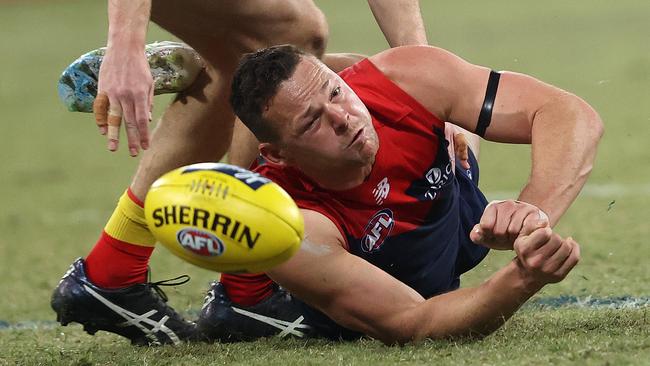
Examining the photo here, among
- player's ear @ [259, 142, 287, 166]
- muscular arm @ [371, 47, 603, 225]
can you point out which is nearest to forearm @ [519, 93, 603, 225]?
muscular arm @ [371, 47, 603, 225]

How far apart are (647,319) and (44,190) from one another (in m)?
5.24

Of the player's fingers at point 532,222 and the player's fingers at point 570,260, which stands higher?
the player's fingers at point 532,222

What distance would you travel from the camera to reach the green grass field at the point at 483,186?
3461mm

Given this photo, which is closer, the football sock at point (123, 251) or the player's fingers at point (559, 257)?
the player's fingers at point (559, 257)

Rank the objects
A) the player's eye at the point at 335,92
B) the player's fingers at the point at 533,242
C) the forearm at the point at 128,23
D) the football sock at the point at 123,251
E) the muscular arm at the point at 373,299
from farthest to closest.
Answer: the football sock at the point at 123,251 < the player's eye at the point at 335,92 < the muscular arm at the point at 373,299 < the forearm at the point at 128,23 < the player's fingers at the point at 533,242

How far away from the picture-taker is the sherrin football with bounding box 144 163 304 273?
293cm

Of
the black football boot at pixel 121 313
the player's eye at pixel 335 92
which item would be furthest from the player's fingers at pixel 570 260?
the black football boot at pixel 121 313

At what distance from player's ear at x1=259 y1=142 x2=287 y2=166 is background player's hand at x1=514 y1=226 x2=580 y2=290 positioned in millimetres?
870

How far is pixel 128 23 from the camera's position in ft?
10.6

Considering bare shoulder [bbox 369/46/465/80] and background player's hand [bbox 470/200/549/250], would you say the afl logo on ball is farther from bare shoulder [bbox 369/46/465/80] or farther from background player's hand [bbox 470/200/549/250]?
bare shoulder [bbox 369/46/465/80]

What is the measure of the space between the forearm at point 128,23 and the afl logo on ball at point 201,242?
1.77 ft

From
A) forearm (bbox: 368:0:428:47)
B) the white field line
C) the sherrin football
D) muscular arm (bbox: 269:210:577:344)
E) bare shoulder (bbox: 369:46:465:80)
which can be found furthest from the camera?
the white field line

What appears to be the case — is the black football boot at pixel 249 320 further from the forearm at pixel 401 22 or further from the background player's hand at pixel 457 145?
the forearm at pixel 401 22

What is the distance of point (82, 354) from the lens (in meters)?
3.79
